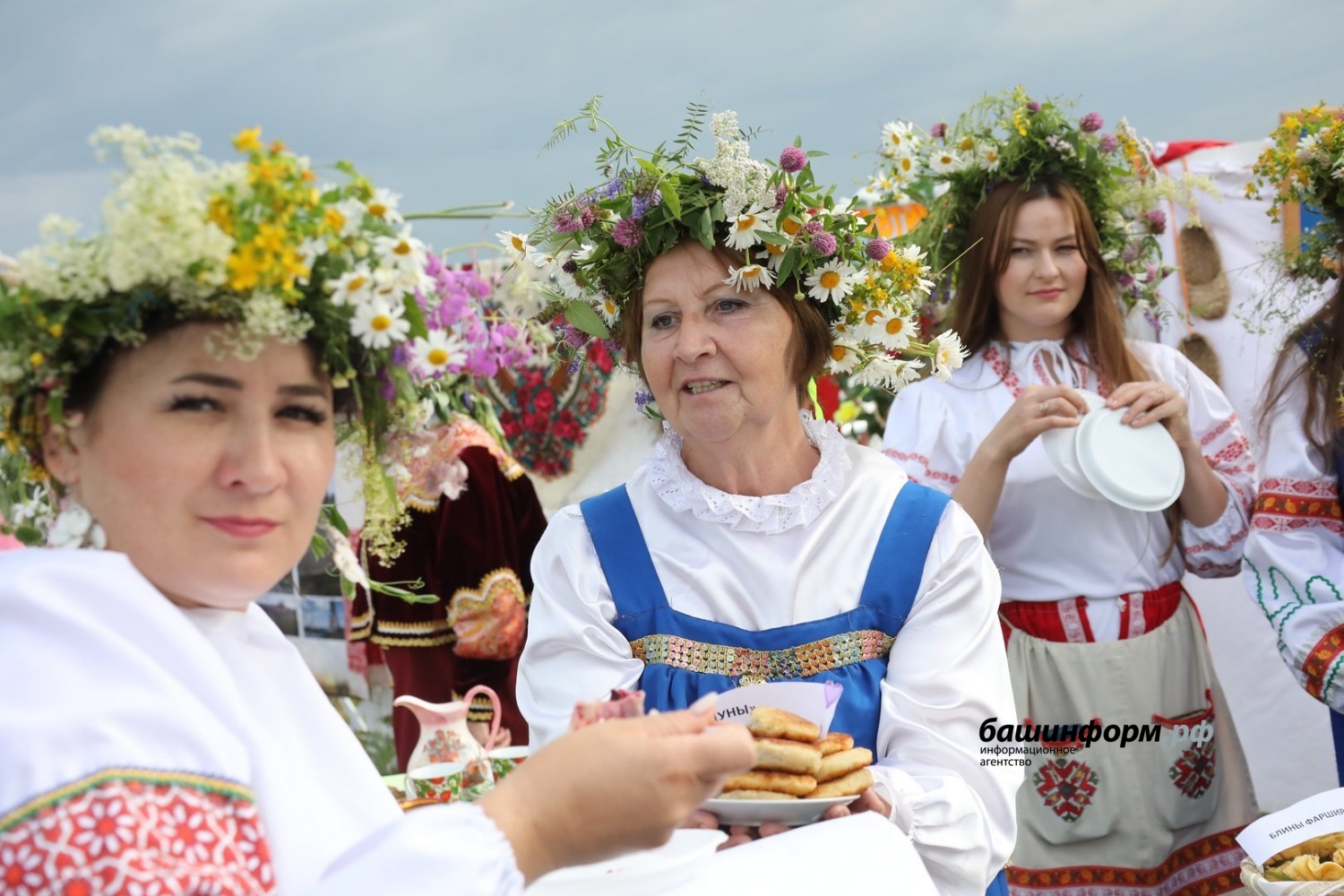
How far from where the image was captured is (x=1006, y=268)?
346 cm

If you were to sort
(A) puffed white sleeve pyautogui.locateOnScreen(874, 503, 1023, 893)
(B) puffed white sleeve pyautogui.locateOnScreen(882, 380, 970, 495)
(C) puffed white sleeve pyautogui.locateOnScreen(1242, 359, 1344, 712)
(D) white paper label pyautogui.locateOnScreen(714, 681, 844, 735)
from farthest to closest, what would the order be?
(B) puffed white sleeve pyautogui.locateOnScreen(882, 380, 970, 495), (C) puffed white sleeve pyautogui.locateOnScreen(1242, 359, 1344, 712), (A) puffed white sleeve pyautogui.locateOnScreen(874, 503, 1023, 893), (D) white paper label pyautogui.locateOnScreen(714, 681, 844, 735)

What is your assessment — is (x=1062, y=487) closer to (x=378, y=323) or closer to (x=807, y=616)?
(x=807, y=616)

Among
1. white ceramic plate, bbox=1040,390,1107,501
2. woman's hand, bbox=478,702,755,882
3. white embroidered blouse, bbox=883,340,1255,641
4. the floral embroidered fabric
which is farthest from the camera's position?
white embroidered blouse, bbox=883,340,1255,641

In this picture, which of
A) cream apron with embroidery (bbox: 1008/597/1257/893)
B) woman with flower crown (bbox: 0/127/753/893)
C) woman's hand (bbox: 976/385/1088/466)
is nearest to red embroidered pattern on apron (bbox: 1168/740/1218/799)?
cream apron with embroidery (bbox: 1008/597/1257/893)

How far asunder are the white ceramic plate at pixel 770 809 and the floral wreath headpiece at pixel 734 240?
101cm

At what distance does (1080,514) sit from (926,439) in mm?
468

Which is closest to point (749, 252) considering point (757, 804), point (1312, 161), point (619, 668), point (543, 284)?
point (543, 284)

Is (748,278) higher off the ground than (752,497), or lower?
higher

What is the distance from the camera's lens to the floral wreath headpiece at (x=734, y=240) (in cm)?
234

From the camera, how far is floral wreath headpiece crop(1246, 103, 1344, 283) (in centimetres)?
305

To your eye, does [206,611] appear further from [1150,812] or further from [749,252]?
[1150,812]

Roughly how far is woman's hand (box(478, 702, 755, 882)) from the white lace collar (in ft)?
4.10

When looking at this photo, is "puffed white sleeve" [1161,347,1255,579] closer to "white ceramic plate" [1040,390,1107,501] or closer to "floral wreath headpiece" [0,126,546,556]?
"white ceramic plate" [1040,390,1107,501]

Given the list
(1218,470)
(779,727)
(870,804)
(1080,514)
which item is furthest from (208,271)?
(1218,470)
